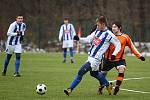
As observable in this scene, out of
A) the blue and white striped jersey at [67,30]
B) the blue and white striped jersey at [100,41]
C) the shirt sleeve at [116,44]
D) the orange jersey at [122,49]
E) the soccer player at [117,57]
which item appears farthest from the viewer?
the blue and white striped jersey at [67,30]

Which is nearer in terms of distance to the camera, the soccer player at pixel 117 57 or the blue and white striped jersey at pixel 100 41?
the blue and white striped jersey at pixel 100 41

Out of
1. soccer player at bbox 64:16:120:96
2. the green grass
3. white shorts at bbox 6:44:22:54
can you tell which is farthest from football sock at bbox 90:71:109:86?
white shorts at bbox 6:44:22:54

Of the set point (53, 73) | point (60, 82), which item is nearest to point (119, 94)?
point (60, 82)

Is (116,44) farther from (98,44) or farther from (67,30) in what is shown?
(67,30)

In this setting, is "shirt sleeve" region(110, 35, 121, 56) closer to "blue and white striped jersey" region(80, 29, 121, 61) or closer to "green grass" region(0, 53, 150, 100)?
"blue and white striped jersey" region(80, 29, 121, 61)

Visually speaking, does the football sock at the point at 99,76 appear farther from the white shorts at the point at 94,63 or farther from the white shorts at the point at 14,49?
the white shorts at the point at 14,49

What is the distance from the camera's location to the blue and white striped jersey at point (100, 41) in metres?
15.4

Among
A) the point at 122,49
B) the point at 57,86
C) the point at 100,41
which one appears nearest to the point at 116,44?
the point at 100,41

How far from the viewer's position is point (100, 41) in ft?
50.6

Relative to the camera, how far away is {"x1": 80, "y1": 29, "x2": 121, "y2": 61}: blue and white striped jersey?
1538 cm

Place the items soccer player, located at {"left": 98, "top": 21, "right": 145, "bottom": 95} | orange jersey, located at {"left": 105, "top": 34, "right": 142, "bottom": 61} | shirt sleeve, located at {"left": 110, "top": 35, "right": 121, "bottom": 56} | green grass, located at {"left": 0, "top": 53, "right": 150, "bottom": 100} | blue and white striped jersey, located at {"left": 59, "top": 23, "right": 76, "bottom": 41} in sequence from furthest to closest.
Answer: blue and white striped jersey, located at {"left": 59, "top": 23, "right": 76, "bottom": 41}
orange jersey, located at {"left": 105, "top": 34, "right": 142, "bottom": 61}
soccer player, located at {"left": 98, "top": 21, "right": 145, "bottom": 95}
shirt sleeve, located at {"left": 110, "top": 35, "right": 121, "bottom": 56}
green grass, located at {"left": 0, "top": 53, "right": 150, "bottom": 100}

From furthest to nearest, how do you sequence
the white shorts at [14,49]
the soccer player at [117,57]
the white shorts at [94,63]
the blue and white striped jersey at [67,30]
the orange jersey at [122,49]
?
the blue and white striped jersey at [67,30], the white shorts at [14,49], the orange jersey at [122,49], the soccer player at [117,57], the white shorts at [94,63]

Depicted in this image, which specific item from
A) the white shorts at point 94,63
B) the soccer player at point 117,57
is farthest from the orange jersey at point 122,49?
the white shorts at point 94,63

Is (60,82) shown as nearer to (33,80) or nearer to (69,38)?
(33,80)
